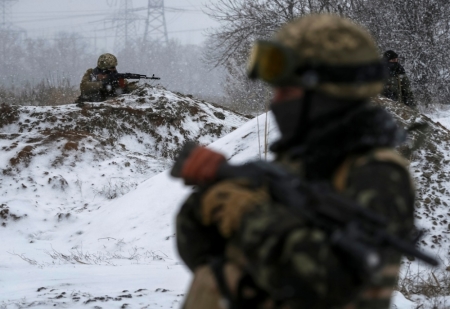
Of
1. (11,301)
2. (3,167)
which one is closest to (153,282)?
(11,301)

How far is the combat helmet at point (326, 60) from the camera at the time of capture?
1.22 m

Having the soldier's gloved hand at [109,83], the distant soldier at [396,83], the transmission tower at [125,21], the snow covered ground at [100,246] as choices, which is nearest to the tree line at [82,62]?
the transmission tower at [125,21]

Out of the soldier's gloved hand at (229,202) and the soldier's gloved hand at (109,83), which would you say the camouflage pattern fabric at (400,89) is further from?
the soldier's gloved hand at (229,202)

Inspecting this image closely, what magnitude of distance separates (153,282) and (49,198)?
18.3 feet

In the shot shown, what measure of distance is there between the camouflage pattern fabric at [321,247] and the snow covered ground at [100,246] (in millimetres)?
2600

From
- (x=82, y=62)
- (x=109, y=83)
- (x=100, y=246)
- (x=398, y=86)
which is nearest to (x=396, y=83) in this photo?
(x=398, y=86)

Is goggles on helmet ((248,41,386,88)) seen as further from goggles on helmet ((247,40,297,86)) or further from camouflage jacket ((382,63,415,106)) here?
camouflage jacket ((382,63,415,106))

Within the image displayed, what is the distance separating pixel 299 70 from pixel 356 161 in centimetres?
25

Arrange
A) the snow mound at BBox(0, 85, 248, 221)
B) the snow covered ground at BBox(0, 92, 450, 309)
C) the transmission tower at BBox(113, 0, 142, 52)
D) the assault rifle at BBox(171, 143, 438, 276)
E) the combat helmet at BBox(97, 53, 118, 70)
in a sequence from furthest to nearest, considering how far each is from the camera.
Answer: the transmission tower at BBox(113, 0, 142, 52) → the combat helmet at BBox(97, 53, 118, 70) → the snow mound at BBox(0, 85, 248, 221) → the snow covered ground at BBox(0, 92, 450, 309) → the assault rifle at BBox(171, 143, 438, 276)

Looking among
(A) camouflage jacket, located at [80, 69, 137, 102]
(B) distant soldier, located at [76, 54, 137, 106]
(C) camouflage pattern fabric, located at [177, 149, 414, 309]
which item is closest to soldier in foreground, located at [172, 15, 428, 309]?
(C) camouflage pattern fabric, located at [177, 149, 414, 309]

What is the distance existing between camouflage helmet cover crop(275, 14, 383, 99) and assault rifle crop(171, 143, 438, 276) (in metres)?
0.24

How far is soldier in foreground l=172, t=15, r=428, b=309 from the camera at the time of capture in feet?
3.50

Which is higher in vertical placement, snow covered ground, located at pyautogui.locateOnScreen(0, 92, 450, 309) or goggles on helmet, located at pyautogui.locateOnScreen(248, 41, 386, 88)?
goggles on helmet, located at pyautogui.locateOnScreen(248, 41, 386, 88)

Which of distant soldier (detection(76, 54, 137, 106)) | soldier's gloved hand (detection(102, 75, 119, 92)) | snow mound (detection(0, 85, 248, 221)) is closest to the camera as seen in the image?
snow mound (detection(0, 85, 248, 221))
